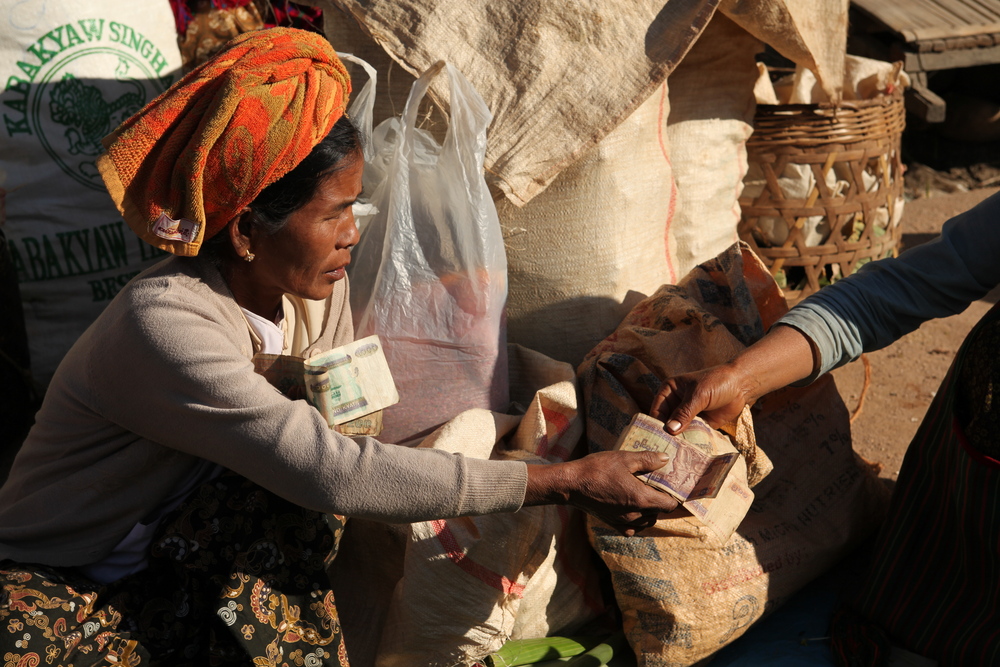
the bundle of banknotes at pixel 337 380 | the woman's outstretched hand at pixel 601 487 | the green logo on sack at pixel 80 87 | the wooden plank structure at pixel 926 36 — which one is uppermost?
the green logo on sack at pixel 80 87

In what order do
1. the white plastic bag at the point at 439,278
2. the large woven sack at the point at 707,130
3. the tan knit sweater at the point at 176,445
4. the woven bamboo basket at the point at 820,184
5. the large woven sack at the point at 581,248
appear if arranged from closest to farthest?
the tan knit sweater at the point at 176,445
the white plastic bag at the point at 439,278
the large woven sack at the point at 581,248
the large woven sack at the point at 707,130
the woven bamboo basket at the point at 820,184

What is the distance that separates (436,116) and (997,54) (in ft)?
13.1

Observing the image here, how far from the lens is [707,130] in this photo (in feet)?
8.65

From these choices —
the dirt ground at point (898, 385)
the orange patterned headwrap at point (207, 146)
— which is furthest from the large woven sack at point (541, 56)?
the dirt ground at point (898, 385)

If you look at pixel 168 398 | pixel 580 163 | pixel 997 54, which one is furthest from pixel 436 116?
pixel 997 54

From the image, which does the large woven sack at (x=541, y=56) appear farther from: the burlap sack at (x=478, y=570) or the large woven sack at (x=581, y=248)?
the burlap sack at (x=478, y=570)

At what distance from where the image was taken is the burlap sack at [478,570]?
1745 mm

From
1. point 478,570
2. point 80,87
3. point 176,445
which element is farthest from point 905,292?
point 80,87

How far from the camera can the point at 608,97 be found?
2.15 m

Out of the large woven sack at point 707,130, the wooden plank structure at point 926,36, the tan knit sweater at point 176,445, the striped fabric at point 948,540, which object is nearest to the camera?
the tan knit sweater at point 176,445

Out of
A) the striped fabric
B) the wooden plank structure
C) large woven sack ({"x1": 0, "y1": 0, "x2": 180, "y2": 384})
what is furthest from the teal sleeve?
the wooden plank structure

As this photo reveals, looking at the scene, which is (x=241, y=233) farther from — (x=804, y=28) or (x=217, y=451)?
(x=804, y=28)

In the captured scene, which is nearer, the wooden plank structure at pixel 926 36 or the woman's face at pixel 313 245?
the woman's face at pixel 313 245

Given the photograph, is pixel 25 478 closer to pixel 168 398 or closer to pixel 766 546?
pixel 168 398
